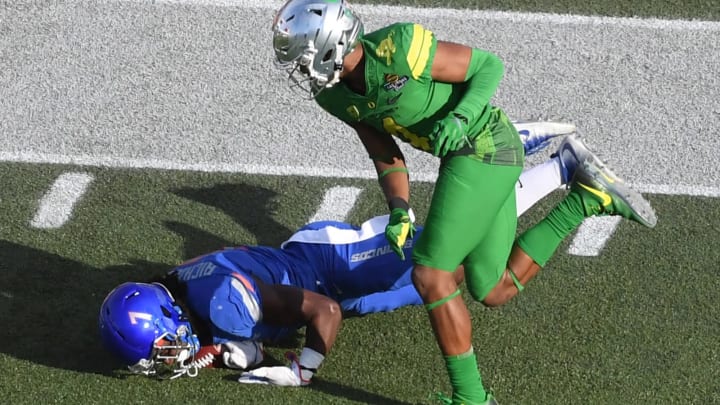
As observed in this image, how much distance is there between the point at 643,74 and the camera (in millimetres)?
7961

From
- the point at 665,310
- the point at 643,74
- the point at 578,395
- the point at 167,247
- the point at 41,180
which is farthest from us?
the point at 643,74

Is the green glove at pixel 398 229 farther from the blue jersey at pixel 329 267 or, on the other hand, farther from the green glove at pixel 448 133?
the blue jersey at pixel 329 267

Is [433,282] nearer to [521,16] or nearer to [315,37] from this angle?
[315,37]

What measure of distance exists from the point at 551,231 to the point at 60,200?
2.85 meters

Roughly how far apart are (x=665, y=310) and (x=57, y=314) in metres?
3.05

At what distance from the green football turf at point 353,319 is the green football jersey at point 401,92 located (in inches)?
43.9

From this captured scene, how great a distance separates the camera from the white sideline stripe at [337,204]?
22.6 ft

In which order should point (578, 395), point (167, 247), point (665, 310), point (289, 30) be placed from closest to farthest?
point (289, 30)
point (578, 395)
point (665, 310)
point (167, 247)

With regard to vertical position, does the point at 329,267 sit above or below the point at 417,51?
below

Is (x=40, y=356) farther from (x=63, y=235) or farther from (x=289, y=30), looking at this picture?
(x=289, y=30)

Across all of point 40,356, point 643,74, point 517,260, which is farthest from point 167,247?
point 643,74

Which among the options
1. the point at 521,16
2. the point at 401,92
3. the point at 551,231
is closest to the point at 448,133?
the point at 401,92

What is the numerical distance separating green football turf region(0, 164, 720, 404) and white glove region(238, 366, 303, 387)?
0.12ft

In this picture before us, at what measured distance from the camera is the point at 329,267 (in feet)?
20.4
